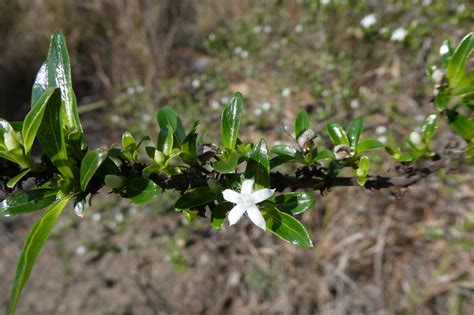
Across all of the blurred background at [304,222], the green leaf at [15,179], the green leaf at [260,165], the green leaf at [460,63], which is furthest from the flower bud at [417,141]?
the blurred background at [304,222]

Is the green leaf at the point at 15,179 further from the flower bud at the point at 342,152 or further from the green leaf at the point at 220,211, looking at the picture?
the flower bud at the point at 342,152

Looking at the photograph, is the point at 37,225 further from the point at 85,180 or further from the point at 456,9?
the point at 456,9

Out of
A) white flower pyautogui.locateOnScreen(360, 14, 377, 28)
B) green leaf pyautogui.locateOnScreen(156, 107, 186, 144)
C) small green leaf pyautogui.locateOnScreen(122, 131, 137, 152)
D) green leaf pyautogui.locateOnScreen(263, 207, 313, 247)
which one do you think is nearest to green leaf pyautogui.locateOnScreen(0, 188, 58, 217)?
small green leaf pyautogui.locateOnScreen(122, 131, 137, 152)

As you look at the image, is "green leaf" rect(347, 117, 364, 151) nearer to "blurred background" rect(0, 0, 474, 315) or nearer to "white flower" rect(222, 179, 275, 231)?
"white flower" rect(222, 179, 275, 231)

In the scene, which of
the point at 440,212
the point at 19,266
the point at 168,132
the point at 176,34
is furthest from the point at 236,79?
the point at 19,266

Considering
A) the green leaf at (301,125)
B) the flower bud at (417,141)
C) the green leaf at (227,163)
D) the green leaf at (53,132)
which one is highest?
the green leaf at (53,132)

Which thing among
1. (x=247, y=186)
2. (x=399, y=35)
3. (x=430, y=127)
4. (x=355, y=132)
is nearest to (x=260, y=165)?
(x=247, y=186)
